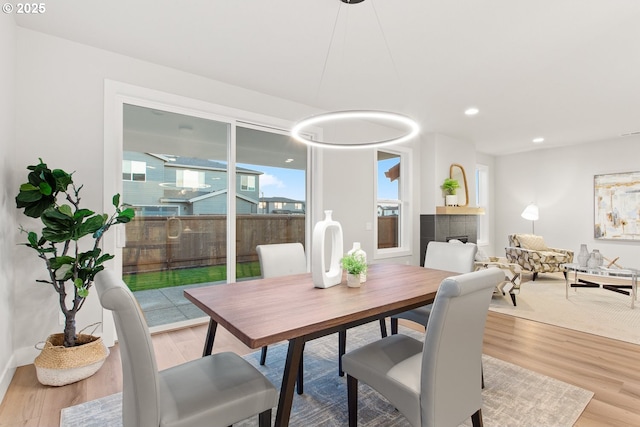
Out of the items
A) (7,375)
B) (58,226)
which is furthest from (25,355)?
(58,226)

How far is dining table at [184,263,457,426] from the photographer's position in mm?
1260

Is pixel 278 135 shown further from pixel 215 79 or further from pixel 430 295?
pixel 430 295

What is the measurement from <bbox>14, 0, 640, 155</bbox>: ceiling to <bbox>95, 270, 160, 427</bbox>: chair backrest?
2.01 m

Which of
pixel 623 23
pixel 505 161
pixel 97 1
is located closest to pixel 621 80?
pixel 623 23

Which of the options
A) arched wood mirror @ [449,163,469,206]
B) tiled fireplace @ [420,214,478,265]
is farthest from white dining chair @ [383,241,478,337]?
arched wood mirror @ [449,163,469,206]

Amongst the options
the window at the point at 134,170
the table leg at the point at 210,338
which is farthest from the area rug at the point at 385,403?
the window at the point at 134,170

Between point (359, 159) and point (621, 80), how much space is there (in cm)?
295

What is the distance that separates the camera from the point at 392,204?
5.33m

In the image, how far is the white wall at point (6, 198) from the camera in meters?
2.04

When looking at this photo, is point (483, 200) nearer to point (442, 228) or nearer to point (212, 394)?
point (442, 228)

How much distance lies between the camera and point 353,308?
4.87 feet

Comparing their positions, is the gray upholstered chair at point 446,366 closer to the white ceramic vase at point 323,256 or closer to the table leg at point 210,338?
the white ceramic vase at point 323,256

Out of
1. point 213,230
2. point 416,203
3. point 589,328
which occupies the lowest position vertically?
point 589,328

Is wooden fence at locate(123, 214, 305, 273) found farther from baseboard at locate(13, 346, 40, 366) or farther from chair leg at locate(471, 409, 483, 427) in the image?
chair leg at locate(471, 409, 483, 427)
